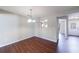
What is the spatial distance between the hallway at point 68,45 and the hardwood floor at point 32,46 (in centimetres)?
16

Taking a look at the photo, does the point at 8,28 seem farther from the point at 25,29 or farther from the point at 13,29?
the point at 25,29

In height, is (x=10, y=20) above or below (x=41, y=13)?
below

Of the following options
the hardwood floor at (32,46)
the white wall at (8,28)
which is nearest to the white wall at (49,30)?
the hardwood floor at (32,46)

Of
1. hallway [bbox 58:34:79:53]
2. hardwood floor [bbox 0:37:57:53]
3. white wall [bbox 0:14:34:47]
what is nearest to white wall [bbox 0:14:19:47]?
white wall [bbox 0:14:34:47]

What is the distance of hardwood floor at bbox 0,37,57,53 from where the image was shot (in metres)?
2.26

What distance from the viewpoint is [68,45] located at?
2.30 meters

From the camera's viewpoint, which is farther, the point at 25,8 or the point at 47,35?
the point at 47,35

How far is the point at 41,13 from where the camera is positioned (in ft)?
7.63

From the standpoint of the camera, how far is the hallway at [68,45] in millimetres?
2261

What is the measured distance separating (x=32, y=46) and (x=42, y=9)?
3.07ft

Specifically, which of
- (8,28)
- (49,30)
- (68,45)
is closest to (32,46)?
(49,30)
